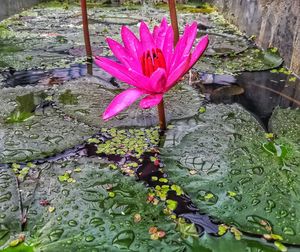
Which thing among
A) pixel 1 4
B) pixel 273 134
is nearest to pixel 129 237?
pixel 273 134

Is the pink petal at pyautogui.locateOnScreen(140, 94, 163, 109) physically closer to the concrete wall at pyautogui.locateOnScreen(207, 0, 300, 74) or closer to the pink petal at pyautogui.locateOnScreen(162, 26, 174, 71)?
the pink petal at pyautogui.locateOnScreen(162, 26, 174, 71)

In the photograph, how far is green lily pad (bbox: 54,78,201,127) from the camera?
1.37m

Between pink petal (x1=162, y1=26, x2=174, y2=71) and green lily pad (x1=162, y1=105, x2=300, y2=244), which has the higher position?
pink petal (x1=162, y1=26, x2=174, y2=71)

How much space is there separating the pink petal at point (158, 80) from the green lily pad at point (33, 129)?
387mm

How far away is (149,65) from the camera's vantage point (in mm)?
961

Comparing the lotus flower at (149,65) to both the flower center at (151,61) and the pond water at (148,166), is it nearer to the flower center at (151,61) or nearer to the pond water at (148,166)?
the flower center at (151,61)

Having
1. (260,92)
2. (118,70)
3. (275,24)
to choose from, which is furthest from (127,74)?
(275,24)

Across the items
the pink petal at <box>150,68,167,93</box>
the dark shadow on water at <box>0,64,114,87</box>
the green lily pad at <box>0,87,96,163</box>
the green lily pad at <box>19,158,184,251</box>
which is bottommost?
the green lily pad at <box>19,158,184,251</box>

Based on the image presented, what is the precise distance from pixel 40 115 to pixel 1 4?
3891 mm

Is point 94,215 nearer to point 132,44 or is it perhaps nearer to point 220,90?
point 132,44

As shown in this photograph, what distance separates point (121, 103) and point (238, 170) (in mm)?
387

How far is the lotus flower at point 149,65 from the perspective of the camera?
96 cm

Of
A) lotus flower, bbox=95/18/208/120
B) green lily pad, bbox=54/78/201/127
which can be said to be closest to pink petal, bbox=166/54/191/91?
lotus flower, bbox=95/18/208/120

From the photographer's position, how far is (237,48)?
2350mm
